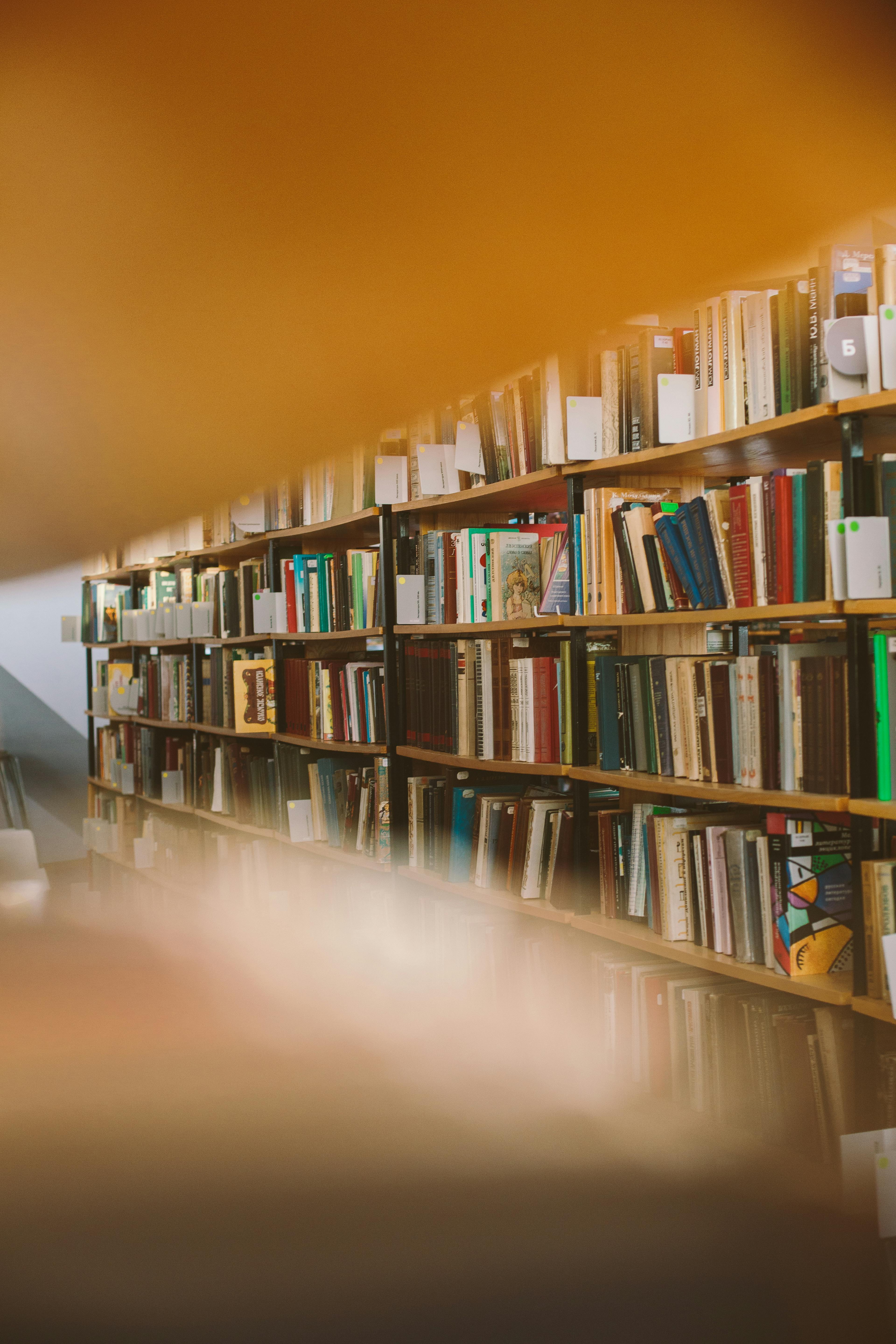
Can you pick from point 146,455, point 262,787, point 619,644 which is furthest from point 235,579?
point 146,455

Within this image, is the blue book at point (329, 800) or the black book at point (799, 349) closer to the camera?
the black book at point (799, 349)

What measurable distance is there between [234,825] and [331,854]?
518 millimetres

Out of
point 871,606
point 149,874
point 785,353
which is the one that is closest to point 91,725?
point 149,874

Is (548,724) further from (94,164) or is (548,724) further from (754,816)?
(94,164)

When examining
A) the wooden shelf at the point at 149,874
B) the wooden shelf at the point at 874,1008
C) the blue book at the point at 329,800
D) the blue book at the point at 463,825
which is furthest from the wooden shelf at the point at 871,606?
the wooden shelf at the point at 149,874

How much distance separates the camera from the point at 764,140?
7.9 inches

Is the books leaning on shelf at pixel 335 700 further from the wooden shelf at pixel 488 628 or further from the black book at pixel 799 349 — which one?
the black book at pixel 799 349

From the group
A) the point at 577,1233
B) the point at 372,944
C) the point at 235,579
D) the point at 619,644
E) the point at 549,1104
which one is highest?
the point at 235,579

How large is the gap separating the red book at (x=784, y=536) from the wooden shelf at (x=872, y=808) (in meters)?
0.29

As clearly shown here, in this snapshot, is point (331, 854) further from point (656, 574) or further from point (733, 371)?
point (733, 371)

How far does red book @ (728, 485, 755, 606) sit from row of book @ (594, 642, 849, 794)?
88 mm

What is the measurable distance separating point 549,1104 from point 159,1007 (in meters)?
0.79

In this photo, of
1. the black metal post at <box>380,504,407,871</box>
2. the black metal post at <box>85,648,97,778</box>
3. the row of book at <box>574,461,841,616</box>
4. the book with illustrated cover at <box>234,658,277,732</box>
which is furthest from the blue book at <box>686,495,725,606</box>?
the black metal post at <box>85,648,97,778</box>

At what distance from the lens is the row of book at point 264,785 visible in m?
2.53
